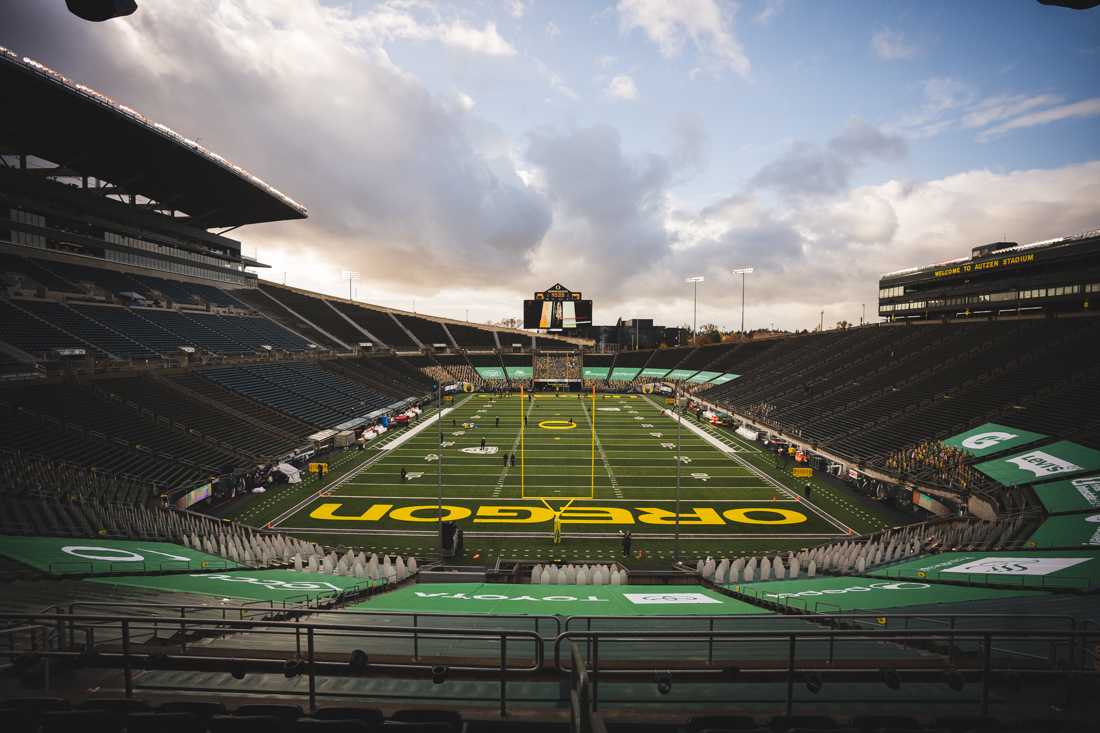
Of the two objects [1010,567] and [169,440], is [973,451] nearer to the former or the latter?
[1010,567]

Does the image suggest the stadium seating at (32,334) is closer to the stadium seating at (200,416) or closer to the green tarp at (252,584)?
the stadium seating at (200,416)

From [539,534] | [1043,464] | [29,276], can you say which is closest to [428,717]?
[539,534]

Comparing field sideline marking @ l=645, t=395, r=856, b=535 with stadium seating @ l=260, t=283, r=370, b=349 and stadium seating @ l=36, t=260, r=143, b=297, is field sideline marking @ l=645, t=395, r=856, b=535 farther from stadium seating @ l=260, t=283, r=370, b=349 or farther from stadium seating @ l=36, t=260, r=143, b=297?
stadium seating @ l=260, t=283, r=370, b=349

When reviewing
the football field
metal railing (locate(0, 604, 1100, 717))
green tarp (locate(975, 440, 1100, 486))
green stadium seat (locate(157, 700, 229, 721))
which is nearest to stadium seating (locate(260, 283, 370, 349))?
the football field

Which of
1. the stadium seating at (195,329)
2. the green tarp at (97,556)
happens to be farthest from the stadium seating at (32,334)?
the green tarp at (97,556)

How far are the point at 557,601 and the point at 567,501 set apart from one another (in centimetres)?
1197

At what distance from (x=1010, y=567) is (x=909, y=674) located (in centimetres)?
1048

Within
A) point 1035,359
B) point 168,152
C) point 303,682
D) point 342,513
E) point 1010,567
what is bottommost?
point 342,513

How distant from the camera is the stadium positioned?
171 inches

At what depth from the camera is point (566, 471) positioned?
26.4 meters

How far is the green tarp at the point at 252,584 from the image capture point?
9.87 metres

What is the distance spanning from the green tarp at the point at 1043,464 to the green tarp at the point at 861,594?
11640 mm

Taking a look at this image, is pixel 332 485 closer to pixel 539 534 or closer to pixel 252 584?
pixel 539 534

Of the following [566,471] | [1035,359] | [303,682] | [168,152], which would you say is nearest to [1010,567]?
[303,682]
